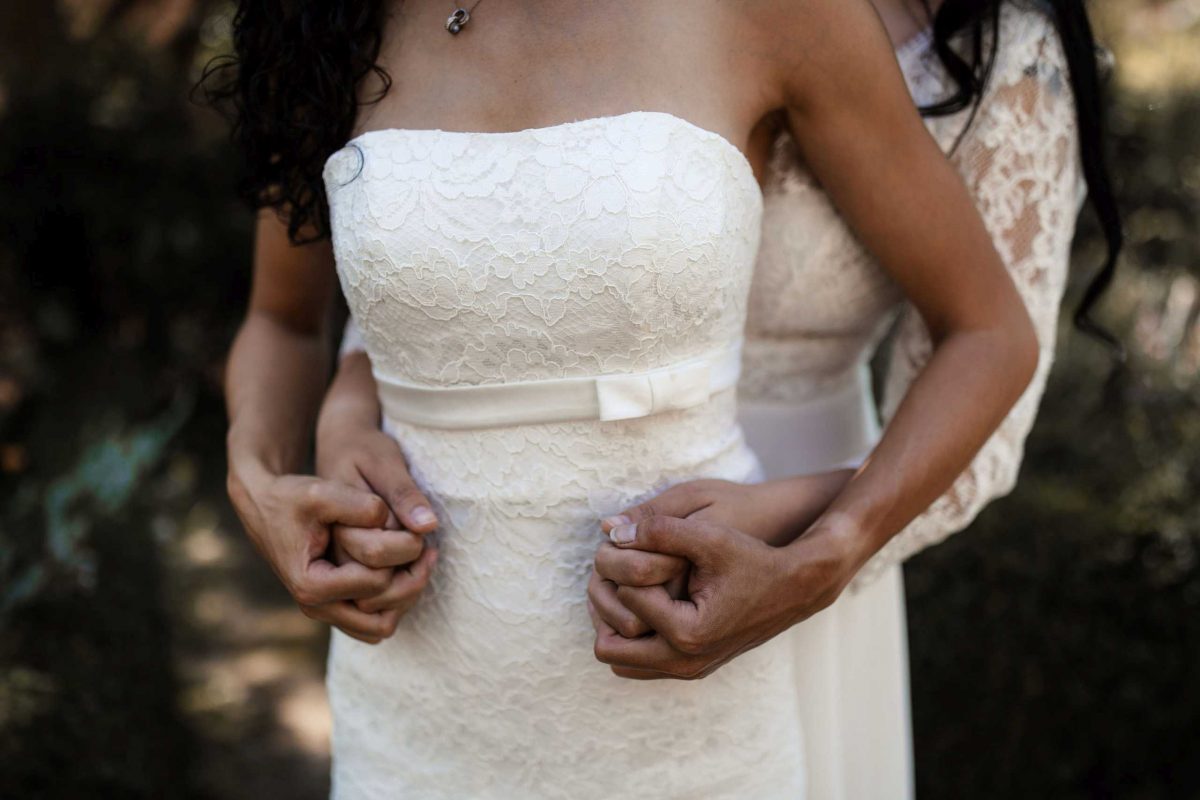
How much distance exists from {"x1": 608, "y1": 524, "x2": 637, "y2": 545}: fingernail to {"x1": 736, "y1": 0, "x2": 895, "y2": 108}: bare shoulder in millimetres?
552

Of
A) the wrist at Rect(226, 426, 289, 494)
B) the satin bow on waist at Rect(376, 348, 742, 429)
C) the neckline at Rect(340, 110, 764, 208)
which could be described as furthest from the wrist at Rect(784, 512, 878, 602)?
the wrist at Rect(226, 426, 289, 494)

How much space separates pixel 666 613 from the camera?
1183mm

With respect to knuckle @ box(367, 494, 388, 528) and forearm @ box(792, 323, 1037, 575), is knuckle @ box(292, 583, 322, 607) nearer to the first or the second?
knuckle @ box(367, 494, 388, 528)

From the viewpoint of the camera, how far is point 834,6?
1.21 m

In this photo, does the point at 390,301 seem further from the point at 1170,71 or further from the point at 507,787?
the point at 1170,71

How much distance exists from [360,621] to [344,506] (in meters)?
0.16

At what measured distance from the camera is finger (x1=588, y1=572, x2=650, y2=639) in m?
1.22

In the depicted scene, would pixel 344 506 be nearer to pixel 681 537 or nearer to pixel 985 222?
pixel 681 537

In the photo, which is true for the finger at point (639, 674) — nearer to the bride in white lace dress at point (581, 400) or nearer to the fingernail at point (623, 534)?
the bride in white lace dress at point (581, 400)

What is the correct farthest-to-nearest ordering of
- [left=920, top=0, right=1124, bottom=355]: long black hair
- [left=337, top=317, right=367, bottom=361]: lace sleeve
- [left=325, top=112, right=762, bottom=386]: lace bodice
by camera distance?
[left=337, top=317, right=367, bottom=361]: lace sleeve, [left=920, top=0, right=1124, bottom=355]: long black hair, [left=325, top=112, right=762, bottom=386]: lace bodice

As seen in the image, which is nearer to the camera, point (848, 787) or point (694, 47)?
point (694, 47)

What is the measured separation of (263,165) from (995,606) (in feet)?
7.29

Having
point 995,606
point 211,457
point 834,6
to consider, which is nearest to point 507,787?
point 834,6

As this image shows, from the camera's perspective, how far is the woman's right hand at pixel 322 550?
1.32 meters
